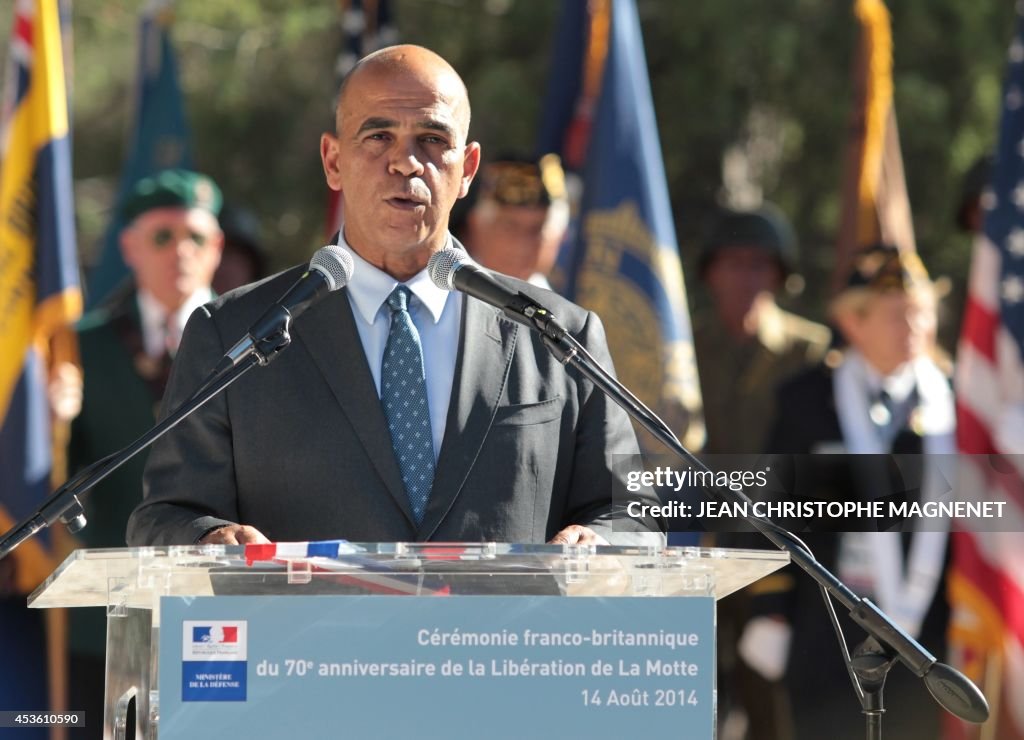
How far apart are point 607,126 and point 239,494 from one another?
4.32 meters

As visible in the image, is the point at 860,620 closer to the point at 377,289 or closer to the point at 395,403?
the point at 395,403

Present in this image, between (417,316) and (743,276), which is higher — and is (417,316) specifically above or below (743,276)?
below

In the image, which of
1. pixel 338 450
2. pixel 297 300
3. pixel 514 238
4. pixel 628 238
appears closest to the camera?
pixel 297 300

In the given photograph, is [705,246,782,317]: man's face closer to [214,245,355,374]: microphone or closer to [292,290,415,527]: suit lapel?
[292,290,415,527]: suit lapel

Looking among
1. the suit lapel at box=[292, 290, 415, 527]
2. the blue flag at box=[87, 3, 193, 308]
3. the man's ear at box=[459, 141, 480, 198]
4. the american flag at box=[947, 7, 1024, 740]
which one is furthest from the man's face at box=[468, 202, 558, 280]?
the suit lapel at box=[292, 290, 415, 527]

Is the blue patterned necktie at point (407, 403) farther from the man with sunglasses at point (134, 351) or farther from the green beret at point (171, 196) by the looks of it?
the green beret at point (171, 196)

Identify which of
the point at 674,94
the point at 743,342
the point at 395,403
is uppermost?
the point at 674,94

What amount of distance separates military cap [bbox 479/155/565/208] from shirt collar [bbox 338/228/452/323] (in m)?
3.12

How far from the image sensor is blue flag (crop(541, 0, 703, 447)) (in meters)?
6.34

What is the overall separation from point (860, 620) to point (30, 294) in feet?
15.0

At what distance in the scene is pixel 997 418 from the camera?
18.8 ft

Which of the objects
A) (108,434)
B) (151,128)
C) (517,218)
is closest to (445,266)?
(108,434)

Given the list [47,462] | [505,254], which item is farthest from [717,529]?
[47,462]

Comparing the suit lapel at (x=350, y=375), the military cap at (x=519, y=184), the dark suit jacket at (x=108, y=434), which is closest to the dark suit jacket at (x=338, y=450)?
the suit lapel at (x=350, y=375)
